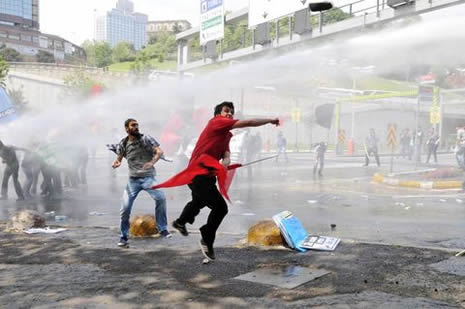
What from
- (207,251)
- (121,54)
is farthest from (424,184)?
(121,54)

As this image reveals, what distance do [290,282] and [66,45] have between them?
136m

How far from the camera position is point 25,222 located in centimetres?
801

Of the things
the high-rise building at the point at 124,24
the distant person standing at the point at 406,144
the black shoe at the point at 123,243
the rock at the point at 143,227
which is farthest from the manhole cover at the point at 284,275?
the high-rise building at the point at 124,24

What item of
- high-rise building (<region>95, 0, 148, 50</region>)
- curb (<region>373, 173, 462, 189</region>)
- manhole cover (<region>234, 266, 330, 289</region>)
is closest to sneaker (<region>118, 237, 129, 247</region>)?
manhole cover (<region>234, 266, 330, 289</region>)

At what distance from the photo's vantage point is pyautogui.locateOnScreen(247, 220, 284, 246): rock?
6289mm

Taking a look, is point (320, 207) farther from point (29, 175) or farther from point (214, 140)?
point (29, 175)

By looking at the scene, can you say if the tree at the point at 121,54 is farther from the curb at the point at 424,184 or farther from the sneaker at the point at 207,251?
the sneaker at the point at 207,251

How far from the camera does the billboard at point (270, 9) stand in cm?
1152

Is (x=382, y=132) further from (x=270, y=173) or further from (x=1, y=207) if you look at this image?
(x=1, y=207)

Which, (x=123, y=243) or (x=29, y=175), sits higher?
(x=29, y=175)

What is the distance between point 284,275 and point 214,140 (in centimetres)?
150

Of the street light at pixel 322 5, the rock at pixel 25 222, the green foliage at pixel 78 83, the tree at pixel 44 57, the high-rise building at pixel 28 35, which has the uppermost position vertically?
the high-rise building at pixel 28 35

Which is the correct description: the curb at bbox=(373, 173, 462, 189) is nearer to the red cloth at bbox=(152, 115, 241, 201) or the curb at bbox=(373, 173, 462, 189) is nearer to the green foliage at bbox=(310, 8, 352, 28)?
the green foliage at bbox=(310, 8, 352, 28)

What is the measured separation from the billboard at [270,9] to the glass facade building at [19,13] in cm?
12127
